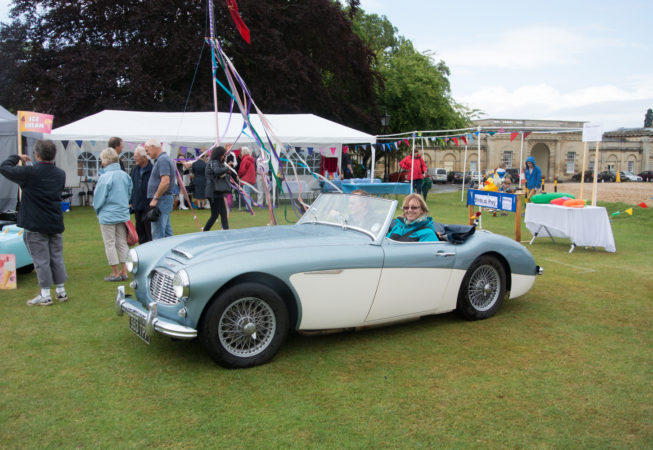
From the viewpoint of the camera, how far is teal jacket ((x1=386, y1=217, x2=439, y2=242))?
495cm

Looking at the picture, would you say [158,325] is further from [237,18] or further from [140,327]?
[237,18]

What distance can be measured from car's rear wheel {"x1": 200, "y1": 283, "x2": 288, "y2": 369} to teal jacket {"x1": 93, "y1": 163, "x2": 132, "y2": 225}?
3.39 m

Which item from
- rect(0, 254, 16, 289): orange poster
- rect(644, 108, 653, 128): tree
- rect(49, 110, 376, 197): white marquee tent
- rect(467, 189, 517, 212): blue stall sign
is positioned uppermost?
rect(644, 108, 653, 128): tree

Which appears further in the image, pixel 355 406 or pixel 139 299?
pixel 139 299

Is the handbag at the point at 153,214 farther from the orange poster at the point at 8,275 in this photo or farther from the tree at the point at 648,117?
the tree at the point at 648,117

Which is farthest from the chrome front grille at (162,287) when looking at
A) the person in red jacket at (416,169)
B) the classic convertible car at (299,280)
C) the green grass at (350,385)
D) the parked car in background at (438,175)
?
the parked car in background at (438,175)

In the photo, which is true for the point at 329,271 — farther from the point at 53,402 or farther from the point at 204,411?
the point at 53,402

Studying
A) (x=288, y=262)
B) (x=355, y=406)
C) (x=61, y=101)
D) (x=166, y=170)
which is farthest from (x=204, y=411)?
(x=61, y=101)

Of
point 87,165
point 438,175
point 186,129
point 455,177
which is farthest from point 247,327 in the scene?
point 455,177

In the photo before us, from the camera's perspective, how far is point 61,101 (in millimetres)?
19125

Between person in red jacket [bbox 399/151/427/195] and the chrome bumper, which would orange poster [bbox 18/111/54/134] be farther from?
person in red jacket [bbox 399/151/427/195]

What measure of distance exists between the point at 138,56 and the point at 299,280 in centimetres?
1827

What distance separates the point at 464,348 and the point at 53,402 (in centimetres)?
332

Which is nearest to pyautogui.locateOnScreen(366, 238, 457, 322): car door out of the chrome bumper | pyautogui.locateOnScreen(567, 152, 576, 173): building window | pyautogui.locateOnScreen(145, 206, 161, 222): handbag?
the chrome bumper
